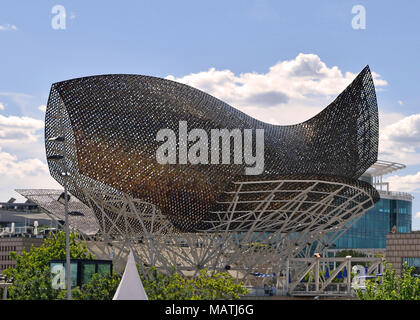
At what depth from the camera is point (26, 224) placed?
539ft

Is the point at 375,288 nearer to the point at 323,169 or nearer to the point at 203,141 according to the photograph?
the point at 203,141

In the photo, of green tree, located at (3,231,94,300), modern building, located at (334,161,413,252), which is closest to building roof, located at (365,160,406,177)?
modern building, located at (334,161,413,252)

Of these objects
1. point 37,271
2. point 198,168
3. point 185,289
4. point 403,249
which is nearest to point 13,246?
point 198,168

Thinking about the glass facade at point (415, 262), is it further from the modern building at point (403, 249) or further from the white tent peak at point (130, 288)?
the white tent peak at point (130, 288)

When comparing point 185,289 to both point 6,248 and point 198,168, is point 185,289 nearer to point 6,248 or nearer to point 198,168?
point 198,168

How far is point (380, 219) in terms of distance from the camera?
519ft

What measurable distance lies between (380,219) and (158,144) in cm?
9872

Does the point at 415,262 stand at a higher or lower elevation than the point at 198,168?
lower

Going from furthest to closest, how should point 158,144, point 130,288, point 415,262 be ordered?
point 415,262 < point 158,144 < point 130,288

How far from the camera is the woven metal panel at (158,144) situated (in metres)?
67.6

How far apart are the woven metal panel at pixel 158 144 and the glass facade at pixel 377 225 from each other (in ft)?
243

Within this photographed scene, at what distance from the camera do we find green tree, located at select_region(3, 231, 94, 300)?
4344 cm
